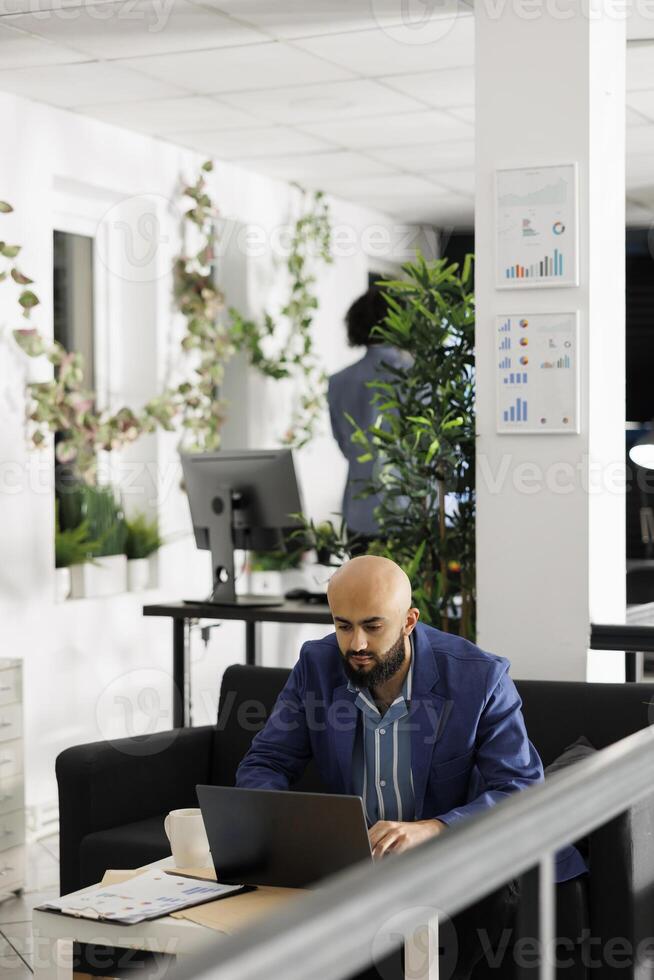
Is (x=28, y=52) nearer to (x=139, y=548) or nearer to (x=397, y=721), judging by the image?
(x=139, y=548)

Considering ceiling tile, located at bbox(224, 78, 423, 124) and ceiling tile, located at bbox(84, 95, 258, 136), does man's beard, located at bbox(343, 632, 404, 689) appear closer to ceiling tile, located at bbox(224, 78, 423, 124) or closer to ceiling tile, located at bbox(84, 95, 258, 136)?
ceiling tile, located at bbox(224, 78, 423, 124)

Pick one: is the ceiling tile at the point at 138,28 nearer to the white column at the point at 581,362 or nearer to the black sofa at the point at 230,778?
the white column at the point at 581,362

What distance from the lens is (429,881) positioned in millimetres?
1037

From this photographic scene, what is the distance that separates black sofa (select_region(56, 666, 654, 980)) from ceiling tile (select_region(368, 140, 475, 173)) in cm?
338

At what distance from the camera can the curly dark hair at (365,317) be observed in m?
5.12

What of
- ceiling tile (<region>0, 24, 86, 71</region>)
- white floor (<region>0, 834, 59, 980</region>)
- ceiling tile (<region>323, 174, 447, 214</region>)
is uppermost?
ceiling tile (<region>323, 174, 447, 214</region>)

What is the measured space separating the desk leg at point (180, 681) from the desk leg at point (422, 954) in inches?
105

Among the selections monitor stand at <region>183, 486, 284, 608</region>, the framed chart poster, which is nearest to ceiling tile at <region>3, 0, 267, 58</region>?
the framed chart poster

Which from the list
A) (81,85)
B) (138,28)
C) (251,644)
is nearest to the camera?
Answer: (138,28)

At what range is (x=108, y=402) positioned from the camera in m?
6.07

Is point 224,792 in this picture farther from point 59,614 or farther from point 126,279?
point 126,279

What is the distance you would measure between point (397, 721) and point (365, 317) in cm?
265

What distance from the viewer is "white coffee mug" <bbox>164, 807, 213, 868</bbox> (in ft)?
7.79

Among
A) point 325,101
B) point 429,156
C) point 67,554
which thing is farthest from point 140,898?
point 429,156
